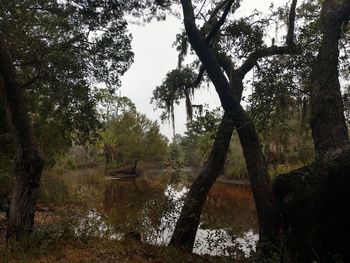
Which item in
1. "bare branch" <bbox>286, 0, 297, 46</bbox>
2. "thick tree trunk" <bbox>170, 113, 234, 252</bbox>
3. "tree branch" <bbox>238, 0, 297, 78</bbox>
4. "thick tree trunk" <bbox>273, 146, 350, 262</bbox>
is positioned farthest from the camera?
"thick tree trunk" <bbox>170, 113, 234, 252</bbox>

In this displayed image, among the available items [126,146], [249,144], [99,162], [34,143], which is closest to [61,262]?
[34,143]

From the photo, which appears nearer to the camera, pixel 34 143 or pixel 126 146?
pixel 34 143

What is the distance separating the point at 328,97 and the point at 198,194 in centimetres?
388

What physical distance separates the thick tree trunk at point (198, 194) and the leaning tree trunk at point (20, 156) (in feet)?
11.1

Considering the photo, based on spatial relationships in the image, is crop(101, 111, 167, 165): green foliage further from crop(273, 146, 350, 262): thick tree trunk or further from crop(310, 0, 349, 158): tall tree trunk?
crop(273, 146, 350, 262): thick tree trunk

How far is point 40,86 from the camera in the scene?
11.0 meters

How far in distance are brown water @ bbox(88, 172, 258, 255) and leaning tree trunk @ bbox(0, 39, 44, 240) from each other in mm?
2576

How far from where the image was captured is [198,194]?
904cm

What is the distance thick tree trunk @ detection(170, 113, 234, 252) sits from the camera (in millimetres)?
8664

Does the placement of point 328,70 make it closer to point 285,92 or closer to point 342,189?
point 285,92

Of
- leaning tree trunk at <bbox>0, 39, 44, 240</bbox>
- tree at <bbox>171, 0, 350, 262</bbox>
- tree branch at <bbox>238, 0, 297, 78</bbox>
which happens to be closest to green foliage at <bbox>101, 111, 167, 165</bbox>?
tree at <bbox>171, 0, 350, 262</bbox>

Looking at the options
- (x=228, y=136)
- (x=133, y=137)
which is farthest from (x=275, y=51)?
(x=133, y=137)

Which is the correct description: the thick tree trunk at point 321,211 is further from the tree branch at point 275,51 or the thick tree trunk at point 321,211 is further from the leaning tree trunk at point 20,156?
the leaning tree trunk at point 20,156

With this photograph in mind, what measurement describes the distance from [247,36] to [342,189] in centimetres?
525
